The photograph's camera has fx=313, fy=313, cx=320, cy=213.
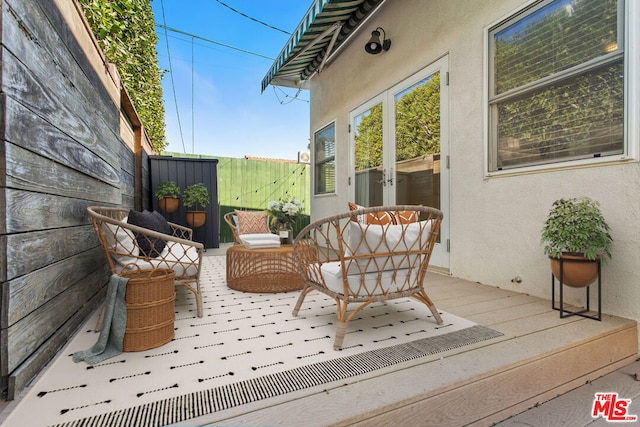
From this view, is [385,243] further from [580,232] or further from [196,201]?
[196,201]

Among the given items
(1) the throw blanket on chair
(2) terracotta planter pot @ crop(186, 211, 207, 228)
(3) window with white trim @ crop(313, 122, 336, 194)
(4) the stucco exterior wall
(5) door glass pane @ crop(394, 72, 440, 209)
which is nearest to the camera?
(1) the throw blanket on chair

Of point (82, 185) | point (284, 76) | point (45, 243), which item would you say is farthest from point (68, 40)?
point (284, 76)

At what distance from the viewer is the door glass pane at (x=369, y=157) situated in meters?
4.21

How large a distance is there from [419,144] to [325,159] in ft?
7.86

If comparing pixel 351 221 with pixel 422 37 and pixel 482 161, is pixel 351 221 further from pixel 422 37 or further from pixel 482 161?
pixel 422 37

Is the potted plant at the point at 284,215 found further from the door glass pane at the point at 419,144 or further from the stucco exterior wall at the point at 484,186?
the stucco exterior wall at the point at 484,186

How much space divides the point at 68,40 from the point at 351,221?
1.86 m

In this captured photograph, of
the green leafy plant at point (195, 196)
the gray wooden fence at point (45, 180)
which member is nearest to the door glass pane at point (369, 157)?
the green leafy plant at point (195, 196)

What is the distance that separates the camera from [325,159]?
5.69 metres

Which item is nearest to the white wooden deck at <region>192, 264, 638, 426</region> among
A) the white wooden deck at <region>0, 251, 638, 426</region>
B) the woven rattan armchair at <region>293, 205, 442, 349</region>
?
the white wooden deck at <region>0, 251, 638, 426</region>

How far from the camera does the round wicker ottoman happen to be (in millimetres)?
2658

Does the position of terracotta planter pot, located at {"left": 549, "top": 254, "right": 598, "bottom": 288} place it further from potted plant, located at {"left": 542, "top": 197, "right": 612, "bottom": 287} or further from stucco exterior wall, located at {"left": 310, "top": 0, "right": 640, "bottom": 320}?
stucco exterior wall, located at {"left": 310, "top": 0, "right": 640, "bottom": 320}

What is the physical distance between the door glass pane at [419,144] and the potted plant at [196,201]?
3.22 m

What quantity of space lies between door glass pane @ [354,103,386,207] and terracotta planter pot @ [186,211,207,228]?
8.47ft
